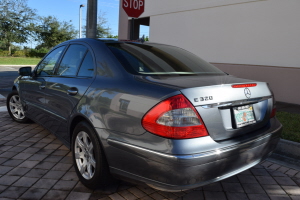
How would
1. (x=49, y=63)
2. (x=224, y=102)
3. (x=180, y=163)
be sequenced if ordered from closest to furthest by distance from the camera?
(x=180, y=163)
(x=224, y=102)
(x=49, y=63)

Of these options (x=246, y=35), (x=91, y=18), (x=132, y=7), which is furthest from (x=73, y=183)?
(x=246, y=35)

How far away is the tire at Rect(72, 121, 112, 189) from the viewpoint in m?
2.52

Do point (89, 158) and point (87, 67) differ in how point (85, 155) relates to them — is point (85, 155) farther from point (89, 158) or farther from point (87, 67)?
point (87, 67)

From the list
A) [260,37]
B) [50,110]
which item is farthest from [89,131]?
[260,37]

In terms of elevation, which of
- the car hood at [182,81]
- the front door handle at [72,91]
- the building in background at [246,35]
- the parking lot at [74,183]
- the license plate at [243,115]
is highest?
the building in background at [246,35]

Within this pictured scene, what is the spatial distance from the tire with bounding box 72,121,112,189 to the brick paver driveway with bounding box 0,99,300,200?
135 millimetres

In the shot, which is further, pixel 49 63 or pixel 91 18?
pixel 91 18

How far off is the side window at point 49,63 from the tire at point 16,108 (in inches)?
42.1

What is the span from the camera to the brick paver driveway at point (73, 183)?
105 inches

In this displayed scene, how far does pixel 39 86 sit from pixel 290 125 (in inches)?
170

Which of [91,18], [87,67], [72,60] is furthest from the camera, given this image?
[91,18]

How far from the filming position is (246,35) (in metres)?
8.23

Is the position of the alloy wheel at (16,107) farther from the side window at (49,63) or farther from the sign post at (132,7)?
the sign post at (132,7)

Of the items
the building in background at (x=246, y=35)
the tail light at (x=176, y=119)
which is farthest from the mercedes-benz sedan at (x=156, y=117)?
the building in background at (x=246, y=35)
